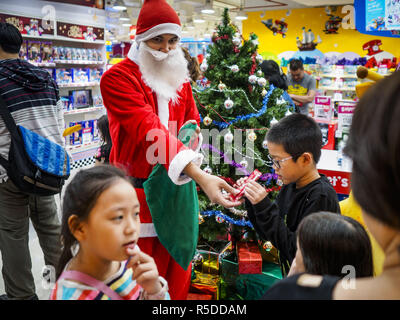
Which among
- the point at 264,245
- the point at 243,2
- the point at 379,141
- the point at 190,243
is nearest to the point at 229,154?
the point at 264,245

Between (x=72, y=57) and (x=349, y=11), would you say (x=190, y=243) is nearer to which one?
(x=72, y=57)

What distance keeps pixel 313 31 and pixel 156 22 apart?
1088cm

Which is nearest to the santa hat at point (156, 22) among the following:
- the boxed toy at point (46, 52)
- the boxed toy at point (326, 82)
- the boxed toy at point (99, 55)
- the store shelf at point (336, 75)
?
the boxed toy at point (46, 52)

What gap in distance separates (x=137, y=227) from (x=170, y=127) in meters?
0.87

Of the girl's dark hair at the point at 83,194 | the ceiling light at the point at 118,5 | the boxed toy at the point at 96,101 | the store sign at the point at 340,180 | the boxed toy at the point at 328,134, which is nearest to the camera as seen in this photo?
the girl's dark hair at the point at 83,194

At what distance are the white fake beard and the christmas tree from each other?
0.65 meters

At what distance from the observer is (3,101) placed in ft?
7.99

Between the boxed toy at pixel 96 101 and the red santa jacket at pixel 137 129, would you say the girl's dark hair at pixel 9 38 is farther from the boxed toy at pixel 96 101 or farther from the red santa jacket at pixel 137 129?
the boxed toy at pixel 96 101

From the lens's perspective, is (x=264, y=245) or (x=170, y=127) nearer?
(x=170, y=127)

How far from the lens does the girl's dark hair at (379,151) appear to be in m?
0.54

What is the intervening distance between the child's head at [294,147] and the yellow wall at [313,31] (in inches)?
410

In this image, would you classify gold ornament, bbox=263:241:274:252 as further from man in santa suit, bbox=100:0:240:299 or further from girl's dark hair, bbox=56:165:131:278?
girl's dark hair, bbox=56:165:131:278

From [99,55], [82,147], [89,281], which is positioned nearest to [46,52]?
[99,55]

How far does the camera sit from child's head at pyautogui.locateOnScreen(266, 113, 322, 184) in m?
1.78
